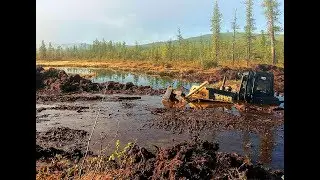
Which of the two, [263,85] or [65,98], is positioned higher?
[263,85]

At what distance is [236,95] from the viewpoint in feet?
58.6

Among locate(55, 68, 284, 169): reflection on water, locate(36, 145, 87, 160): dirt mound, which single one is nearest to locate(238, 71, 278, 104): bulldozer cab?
locate(55, 68, 284, 169): reflection on water

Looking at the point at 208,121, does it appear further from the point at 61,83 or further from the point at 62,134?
the point at 61,83

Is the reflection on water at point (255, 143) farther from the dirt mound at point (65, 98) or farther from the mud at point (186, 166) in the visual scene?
Answer: the dirt mound at point (65, 98)

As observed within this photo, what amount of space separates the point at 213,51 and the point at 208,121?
37.4 metres

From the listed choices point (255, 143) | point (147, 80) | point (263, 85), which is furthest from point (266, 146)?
point (147, 80)

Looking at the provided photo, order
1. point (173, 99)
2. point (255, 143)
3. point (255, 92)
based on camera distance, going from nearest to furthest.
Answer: point (255, 143)
point (255, 92)
point (173, 99)

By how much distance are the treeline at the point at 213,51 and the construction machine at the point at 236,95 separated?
21108 mm

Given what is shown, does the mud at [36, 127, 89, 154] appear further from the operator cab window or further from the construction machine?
the operator cab window

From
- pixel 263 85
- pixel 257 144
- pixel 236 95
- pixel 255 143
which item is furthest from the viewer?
pixel 263 85

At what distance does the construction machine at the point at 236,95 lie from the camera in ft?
56.6

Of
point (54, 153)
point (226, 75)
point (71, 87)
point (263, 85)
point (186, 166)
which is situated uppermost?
point (226, 75)

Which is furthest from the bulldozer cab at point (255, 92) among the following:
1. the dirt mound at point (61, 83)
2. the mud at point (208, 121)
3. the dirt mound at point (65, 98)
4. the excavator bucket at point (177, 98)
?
the dirt mound at point (61, 83)
